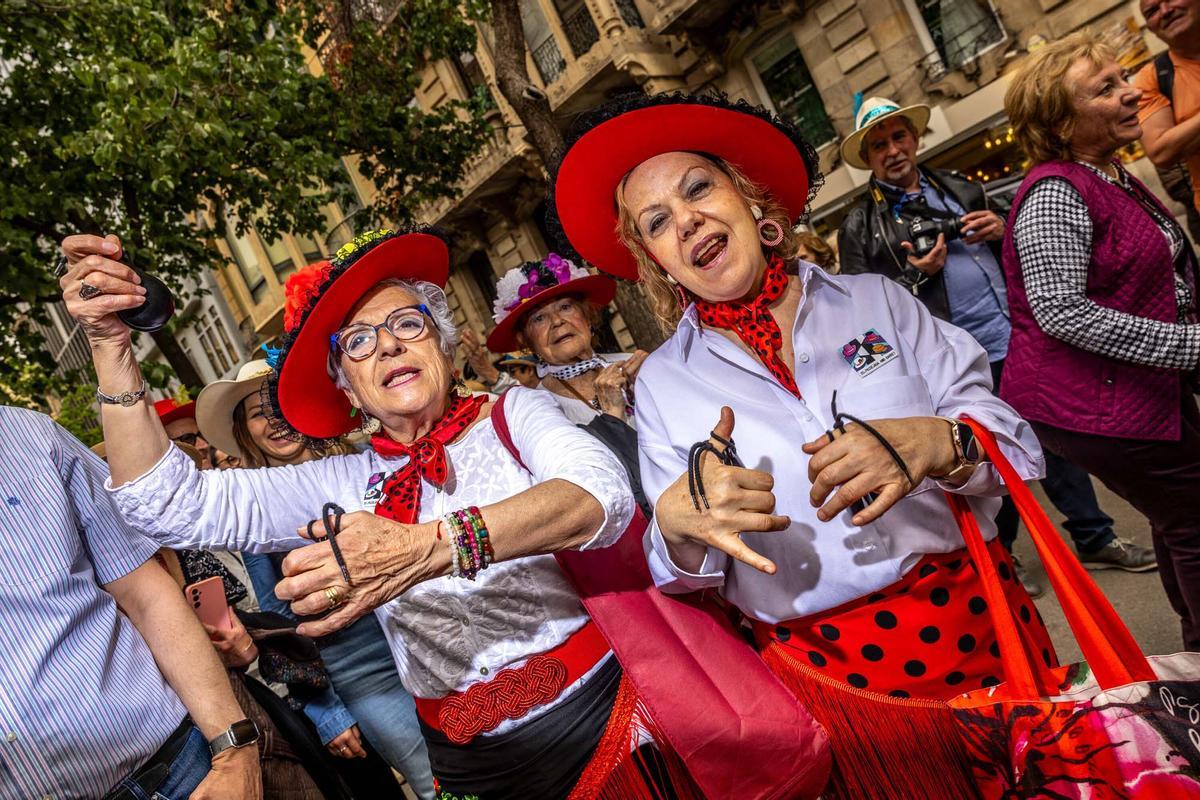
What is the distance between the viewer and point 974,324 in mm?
3840

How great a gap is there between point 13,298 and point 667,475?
818 cm

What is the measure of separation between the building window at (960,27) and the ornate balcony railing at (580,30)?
237 inches

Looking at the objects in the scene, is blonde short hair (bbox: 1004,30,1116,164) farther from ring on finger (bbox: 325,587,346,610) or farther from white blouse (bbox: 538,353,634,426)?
ring on finger (bbox: 325,587,346,610)

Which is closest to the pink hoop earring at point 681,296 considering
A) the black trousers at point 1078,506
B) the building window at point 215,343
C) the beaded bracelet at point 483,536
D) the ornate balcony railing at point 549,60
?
the beaded bracelet at point 483,536

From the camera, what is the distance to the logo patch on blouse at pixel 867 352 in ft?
5.55

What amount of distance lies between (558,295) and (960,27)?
9774 millimetres

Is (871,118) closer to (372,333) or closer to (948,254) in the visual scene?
(948,254)

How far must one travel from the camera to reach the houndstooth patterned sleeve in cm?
220

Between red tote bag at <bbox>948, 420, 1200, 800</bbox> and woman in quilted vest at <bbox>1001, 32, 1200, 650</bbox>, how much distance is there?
109 centimetres

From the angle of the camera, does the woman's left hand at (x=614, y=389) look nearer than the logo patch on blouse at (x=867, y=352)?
No

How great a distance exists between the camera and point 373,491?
7.04 feet

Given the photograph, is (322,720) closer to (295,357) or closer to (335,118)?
(295,357)

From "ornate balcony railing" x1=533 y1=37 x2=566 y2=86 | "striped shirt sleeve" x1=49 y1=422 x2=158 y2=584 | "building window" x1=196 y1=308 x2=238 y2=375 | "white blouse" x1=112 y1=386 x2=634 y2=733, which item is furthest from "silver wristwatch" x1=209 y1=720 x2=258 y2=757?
"building window" x1=196 y1=308 x2=238 y2=375

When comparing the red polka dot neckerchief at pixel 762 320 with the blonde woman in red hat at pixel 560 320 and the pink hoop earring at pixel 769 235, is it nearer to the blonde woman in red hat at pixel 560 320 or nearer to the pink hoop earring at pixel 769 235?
the pink hoop earring at pixel 769 235
